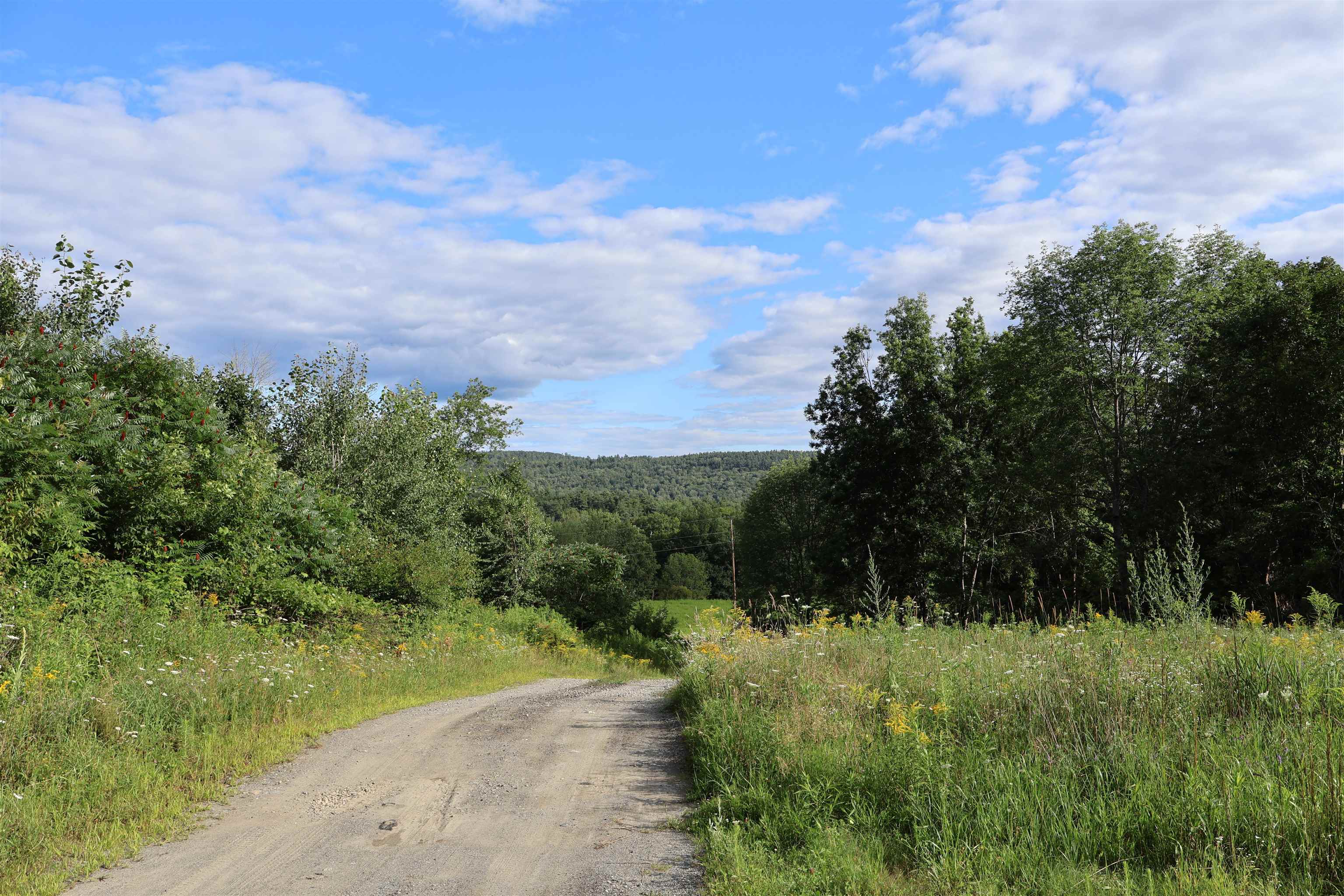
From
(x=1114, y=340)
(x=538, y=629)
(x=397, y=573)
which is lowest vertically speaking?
(x=538, y=629)

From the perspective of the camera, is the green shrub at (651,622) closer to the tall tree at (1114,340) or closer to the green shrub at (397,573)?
the green shrub at (397,573)

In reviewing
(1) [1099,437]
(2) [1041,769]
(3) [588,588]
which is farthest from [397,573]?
(1) [1099,437]

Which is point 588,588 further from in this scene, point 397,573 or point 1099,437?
point 1099,437

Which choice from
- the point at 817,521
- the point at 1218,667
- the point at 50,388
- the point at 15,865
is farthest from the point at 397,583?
the point at 817,521

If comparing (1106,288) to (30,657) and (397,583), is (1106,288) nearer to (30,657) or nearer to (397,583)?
(397,583)

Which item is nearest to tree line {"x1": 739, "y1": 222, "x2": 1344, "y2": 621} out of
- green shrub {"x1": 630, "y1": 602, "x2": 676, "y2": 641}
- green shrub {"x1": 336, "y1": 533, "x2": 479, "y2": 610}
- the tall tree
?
the tall tree

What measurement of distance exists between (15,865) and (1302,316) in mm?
28835

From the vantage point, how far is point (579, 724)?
8.76 m

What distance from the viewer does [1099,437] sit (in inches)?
1090

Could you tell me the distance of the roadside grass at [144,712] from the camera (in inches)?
190

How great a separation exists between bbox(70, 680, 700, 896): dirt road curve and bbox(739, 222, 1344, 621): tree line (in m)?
19.2

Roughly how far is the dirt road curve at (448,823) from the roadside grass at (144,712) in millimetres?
374

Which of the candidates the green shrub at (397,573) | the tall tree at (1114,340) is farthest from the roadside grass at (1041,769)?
the tall tree at (1114,340)

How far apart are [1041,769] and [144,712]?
24.4 ft
